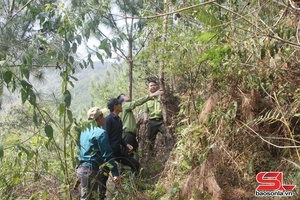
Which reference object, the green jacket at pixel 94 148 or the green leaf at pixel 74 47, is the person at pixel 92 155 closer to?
the green jacket at pixel 94 148

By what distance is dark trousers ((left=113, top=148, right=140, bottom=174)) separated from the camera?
14.1 feet

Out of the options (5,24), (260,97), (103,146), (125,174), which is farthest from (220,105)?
(5,24)

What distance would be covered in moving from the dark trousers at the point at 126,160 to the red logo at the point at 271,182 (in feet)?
5.94

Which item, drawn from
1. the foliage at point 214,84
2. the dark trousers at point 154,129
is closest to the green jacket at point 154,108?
the dark trousers at point 154,129

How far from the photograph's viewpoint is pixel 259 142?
3426 millimetres

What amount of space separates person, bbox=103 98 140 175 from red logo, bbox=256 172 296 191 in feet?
5.94

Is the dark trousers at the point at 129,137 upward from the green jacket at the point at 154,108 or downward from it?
downward

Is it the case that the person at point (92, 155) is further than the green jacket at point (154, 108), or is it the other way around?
the green jacket at point (154, 108)

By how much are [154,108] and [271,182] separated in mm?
2722

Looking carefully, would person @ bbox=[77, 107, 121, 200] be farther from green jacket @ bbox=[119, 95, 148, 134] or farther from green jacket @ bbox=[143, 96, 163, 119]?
green jacket @ bbox=[143, 96, 163, 119]

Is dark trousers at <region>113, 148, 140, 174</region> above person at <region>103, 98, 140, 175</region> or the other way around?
the other way around

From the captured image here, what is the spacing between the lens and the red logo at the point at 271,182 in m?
2.90

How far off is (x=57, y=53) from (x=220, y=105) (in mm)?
1988

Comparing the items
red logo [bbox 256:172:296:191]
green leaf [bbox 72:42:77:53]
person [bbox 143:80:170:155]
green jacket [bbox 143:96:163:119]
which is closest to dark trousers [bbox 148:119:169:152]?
person [bbox 143:80:170:155]
